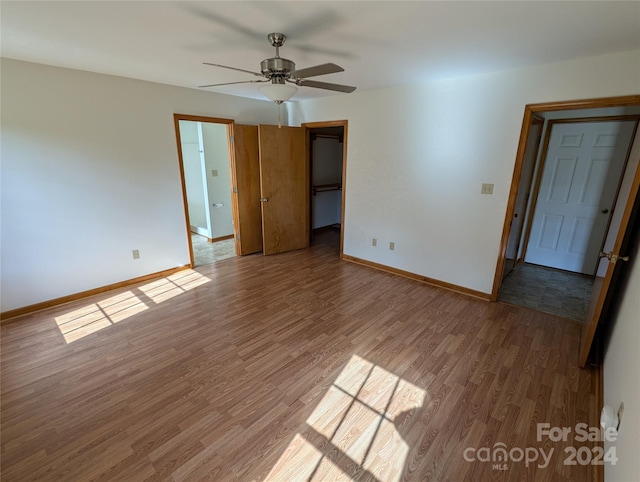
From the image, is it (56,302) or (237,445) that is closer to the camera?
(237,445)

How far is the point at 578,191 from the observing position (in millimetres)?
3854

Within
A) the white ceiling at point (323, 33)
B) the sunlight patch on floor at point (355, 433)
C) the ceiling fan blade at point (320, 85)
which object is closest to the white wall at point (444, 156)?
the white ceiling at point (323, 33)

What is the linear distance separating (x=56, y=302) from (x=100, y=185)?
1.31 metres

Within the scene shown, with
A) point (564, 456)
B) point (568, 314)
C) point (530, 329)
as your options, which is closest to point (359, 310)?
point (530, 329)

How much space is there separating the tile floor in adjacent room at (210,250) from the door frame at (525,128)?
3.65m

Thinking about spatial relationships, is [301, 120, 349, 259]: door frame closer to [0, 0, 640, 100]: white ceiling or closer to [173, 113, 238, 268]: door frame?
[173, 113, 238, 268]: door frame

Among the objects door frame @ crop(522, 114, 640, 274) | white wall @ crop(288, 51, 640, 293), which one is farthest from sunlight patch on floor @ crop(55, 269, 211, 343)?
door frame @ crop(522, 114, 640, 274)

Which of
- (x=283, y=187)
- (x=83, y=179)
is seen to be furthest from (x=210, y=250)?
(x=83, y=179)

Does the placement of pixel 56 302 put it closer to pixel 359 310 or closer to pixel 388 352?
pixel 359 310

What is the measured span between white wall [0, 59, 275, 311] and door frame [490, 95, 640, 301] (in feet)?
12.1

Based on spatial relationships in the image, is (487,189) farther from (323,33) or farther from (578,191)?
(323,33)

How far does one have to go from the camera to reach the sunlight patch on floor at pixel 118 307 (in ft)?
8.92

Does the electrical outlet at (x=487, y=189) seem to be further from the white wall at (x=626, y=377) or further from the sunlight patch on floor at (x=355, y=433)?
the sunlight patch on floor at (x=355, y=433)

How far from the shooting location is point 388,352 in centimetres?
243
